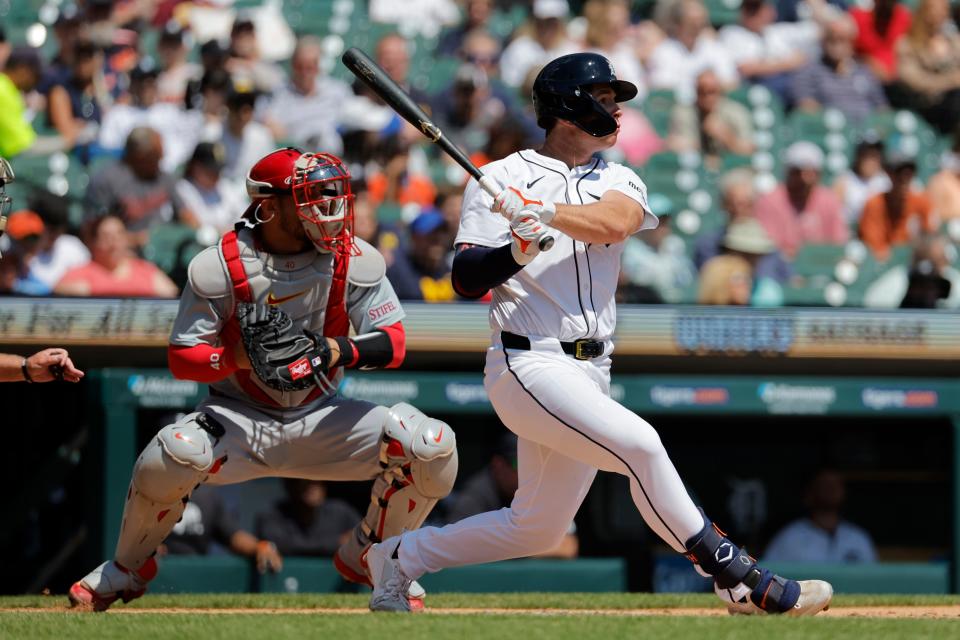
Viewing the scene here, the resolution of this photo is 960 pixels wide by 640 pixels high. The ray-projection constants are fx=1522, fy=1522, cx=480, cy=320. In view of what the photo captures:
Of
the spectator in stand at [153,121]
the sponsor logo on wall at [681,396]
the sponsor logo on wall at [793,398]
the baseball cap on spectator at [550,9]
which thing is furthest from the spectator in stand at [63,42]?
the sponsor logo on wall at [793,398]

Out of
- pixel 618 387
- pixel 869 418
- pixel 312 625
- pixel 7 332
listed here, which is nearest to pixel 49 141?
pixel 7 332

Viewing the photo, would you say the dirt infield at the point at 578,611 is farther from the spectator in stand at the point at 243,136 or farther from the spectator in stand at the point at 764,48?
the spectator in stand at the point at 764,48

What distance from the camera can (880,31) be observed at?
10570 mm

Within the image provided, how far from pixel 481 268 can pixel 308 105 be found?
17.4ft

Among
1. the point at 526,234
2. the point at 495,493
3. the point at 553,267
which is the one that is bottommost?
the point at 495,493

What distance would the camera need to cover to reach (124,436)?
6.84 metres

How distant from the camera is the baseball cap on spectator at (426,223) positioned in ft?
26.0

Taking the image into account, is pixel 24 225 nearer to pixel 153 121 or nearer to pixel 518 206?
pixel 153 121

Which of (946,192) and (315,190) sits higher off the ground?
(315,190)

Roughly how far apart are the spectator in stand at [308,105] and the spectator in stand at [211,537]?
2.60 metres

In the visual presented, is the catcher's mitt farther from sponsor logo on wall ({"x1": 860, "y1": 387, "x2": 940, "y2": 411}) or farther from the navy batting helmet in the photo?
sponsor logo on wall ({"x1": 860, "y1": 387, "x2": 940, "y2": 411})

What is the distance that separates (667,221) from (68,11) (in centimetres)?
401

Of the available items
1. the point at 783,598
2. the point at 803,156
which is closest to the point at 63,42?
the point at 803,156

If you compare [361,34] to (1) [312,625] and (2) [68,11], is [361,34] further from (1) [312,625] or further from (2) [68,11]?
(1) [312,625]
